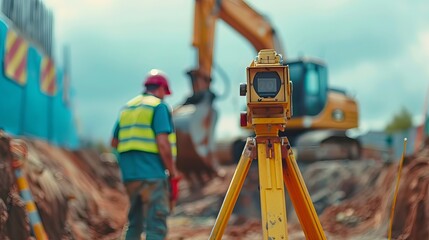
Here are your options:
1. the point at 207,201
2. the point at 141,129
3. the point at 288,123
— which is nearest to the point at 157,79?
the point at 141,129

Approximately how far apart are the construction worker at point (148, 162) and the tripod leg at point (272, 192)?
1315 mm

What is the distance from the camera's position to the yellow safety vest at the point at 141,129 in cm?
510

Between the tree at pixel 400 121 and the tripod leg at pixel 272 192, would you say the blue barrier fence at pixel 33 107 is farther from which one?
the tree at pixel 400 121

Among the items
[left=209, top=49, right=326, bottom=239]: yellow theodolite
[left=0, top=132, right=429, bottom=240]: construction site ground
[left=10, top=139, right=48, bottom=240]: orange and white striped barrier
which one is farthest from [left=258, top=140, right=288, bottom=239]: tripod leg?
[left=0, top=132, right=429, bottom=240]: construction site ground

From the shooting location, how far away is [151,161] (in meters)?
5.09

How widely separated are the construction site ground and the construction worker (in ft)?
3.16

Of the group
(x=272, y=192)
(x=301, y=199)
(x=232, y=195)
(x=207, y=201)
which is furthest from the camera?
(x=207, y=201)

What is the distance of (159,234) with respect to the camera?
16.3 feet

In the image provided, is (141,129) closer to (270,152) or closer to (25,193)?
(25,193)

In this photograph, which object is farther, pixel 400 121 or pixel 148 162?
pixel 400 121

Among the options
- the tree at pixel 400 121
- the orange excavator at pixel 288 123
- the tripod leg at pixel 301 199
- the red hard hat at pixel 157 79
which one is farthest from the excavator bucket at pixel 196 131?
the tree at pixel 400 121

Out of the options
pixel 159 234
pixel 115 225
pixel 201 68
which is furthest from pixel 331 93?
pixel 159 234

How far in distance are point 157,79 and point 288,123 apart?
9906mm

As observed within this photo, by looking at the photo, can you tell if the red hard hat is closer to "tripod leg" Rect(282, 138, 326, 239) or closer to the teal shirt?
the teal shirt
